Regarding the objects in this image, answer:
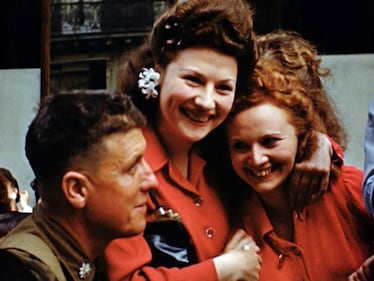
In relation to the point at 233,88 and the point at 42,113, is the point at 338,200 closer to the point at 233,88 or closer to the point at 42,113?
the point at 233,88

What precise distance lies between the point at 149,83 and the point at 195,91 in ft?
0.38

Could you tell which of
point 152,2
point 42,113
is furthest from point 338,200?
point 152,2

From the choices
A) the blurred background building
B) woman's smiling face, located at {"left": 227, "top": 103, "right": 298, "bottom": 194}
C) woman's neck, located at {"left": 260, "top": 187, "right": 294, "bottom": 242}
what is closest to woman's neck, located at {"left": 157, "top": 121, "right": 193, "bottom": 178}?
woman's smiling face, located at {"left": 227, "top": 103, "right": 298, "bottom": 194}

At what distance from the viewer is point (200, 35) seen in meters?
1.89

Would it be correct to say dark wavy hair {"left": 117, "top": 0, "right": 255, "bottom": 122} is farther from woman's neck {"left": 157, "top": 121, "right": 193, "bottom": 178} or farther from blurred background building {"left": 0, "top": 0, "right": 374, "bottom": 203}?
blurred background building {"left": 0, "top": 0, "right": 374, "bottom": 203}

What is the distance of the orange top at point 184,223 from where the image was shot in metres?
1.79

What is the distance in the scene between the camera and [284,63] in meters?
2.15

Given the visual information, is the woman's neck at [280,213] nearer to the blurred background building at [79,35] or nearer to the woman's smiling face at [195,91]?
the woman's smiling face at [195,91]

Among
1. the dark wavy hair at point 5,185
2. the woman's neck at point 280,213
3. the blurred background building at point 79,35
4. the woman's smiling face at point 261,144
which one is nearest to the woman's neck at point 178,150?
the woman's smiling face at point 261,144

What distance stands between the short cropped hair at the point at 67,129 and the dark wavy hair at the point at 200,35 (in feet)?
0.88

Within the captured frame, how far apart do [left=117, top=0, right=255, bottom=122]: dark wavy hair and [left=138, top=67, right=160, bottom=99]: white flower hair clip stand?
0.10ft

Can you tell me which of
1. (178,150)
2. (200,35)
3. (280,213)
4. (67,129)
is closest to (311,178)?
(280,213)

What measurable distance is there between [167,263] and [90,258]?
0.22 metres

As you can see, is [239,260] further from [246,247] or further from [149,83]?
[149,83]
